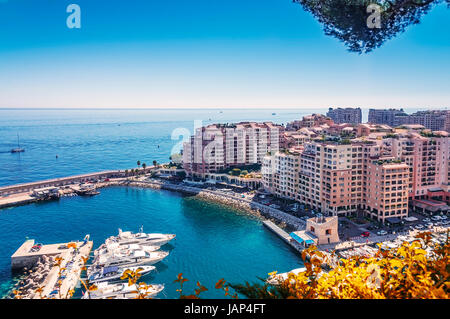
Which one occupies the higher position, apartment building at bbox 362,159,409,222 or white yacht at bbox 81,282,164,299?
apartment building at bbox 362,159,409,222

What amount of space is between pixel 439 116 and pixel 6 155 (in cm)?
5868

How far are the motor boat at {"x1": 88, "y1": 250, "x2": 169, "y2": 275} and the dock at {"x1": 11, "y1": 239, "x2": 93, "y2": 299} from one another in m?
0.72

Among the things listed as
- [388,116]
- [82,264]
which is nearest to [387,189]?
[82,264]

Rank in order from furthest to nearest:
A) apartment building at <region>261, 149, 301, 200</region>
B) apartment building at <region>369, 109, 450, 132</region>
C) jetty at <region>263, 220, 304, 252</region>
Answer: apartment building at <region>369, 109, 450, 132</region> < apartment building at <region>261, 149, 301, 200</region> < jetty at <region>263, 220, 304, 252</region>

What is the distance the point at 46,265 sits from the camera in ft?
44.8

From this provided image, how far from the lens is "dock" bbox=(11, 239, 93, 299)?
12.0m

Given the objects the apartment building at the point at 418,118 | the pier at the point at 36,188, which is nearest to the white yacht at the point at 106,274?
the pier at the point at 36,188

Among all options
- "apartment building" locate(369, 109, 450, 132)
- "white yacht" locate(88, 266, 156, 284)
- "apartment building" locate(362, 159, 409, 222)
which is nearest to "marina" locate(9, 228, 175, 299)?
"white yacht" locate(88, 266, 156, 284)

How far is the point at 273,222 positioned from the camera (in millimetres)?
18438

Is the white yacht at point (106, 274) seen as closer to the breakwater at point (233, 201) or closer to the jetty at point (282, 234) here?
the jetty at point (282, 234)

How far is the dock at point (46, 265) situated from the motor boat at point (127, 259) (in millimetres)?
722

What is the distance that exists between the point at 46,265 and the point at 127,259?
11.2 feet

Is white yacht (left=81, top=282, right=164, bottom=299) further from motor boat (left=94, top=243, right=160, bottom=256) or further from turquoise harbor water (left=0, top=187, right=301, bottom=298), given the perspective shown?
motor boat (left=94, top=243, right=160, bottom=256)
